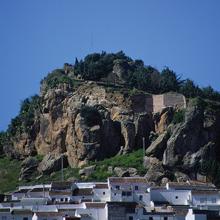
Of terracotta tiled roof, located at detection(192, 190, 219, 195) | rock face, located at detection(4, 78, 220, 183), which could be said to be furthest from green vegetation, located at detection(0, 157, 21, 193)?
terracotta tiled roof, located at detection(192, 190, 219, 195)

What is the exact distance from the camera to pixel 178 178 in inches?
3632

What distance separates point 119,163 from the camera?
9594cm

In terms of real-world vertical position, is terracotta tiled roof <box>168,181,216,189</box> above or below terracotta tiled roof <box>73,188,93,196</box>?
above

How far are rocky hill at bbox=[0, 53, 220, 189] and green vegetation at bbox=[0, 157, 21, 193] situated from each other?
991 mm

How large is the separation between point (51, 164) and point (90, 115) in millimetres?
5912

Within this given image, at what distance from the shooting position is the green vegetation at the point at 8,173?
10081cm

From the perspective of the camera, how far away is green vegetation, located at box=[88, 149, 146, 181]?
309 feet

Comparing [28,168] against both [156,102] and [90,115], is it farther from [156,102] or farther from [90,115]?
[156,102]

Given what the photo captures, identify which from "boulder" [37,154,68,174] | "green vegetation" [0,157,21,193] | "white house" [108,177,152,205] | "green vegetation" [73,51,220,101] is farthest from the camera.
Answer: "green vegetation" [73,51,220,101]

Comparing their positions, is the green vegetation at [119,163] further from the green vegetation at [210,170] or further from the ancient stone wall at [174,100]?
the ancient stone wall at [174,100]

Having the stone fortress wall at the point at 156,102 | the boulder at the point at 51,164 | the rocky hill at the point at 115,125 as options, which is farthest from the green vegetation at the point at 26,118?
the stone fortress wall at the point at 156,102

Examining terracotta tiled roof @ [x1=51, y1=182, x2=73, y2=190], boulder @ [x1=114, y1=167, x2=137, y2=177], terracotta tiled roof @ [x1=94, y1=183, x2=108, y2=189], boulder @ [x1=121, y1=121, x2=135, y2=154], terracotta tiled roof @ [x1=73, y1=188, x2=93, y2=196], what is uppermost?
boulder @ [x1=121, y1=121, x2=135, y2=154]

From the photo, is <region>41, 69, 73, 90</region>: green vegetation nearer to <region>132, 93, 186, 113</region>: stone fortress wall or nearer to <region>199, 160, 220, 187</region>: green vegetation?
<region>132, 93, 186, 113</region>: stone fortress wall

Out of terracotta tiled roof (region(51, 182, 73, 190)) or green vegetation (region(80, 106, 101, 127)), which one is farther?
green vegetation (region(80, 106, 101, 127))
